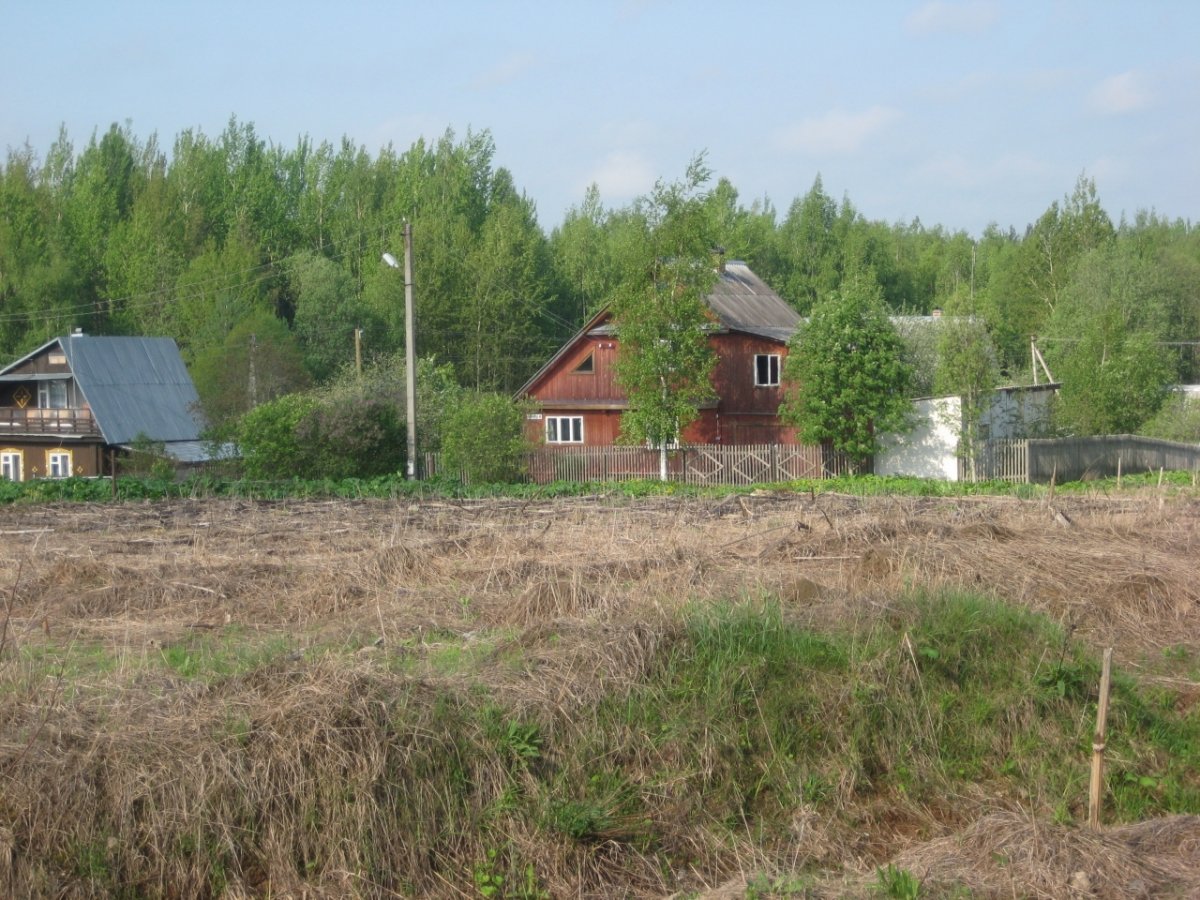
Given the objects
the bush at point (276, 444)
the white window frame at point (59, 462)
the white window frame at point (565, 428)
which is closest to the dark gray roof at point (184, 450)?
the white window frame at point (59, 462)

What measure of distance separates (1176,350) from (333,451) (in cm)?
4960

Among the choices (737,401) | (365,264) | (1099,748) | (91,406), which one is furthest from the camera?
(365,264)

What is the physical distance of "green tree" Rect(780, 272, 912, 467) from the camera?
31797mm

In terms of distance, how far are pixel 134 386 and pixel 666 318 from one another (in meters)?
21.7

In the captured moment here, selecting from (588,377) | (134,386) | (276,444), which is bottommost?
(276,444)

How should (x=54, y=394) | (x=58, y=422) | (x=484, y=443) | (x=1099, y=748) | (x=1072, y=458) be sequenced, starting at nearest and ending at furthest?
(x=1099, y=748), (x=484, y=443), (x=1072, y=458), (x=58, y=422), (x=54, y=394)

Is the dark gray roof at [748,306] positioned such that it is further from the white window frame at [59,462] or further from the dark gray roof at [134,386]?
the white window frame at [59,462]

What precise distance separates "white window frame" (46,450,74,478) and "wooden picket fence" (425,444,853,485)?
61.8 feet

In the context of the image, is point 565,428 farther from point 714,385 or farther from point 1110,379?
point 1110,379

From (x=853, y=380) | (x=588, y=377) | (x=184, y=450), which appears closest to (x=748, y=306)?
(x=588, y=377)

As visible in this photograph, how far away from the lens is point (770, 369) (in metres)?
37.6

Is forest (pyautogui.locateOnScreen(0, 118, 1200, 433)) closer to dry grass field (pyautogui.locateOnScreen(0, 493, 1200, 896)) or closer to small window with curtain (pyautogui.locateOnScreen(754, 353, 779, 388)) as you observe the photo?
small window with curtain (pyautogui.locateOnScreen(754, 353, 779, 388))

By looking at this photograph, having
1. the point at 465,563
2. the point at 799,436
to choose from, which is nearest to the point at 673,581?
the point at 465,563

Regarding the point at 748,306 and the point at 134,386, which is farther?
the point at 134,386
